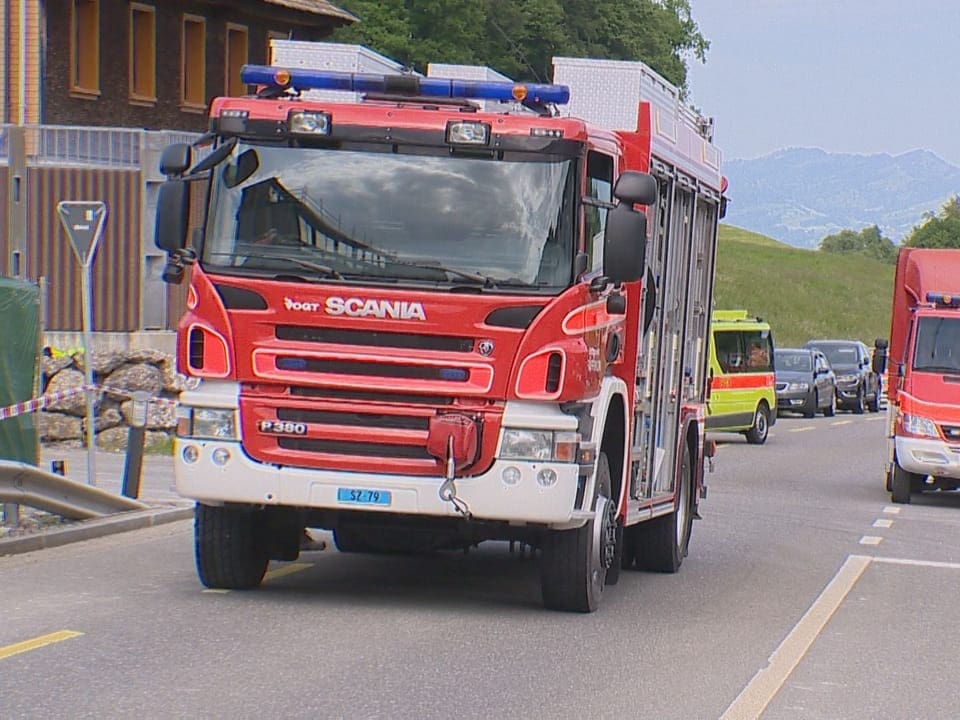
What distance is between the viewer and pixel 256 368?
10602 millimetres

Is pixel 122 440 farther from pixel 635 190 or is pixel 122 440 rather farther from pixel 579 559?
pixel 635 190

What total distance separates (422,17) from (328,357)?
52.0m

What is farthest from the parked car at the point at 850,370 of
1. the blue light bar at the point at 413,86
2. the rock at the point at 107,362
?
the blue light bar at the point at 413,86

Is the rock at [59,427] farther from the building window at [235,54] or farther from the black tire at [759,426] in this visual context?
the building window at [235,54]

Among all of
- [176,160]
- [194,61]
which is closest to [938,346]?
[176,160]

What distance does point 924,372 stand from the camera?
2334 cm

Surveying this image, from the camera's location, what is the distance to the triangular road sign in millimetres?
17250

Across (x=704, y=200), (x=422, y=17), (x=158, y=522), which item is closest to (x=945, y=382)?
(x=704, y=200)

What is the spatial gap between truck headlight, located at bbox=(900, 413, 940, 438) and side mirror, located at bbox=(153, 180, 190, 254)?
14.0 metres

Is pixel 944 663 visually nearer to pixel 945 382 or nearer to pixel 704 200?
pixel 704 200

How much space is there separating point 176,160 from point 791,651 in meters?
4.21

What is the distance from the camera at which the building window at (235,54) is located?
42375mm

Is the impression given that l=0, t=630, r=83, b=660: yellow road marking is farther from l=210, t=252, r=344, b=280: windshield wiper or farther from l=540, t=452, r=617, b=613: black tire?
l=540, t=452, r=617, b=613: black tire

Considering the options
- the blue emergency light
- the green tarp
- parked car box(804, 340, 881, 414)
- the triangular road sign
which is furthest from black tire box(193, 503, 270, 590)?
parked car box(804, 340, 881, 414)
